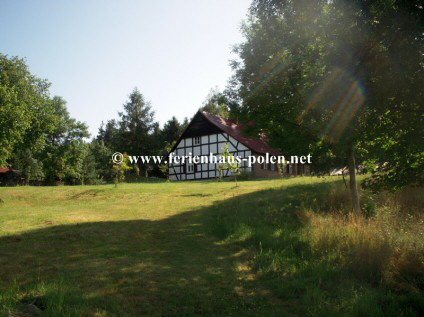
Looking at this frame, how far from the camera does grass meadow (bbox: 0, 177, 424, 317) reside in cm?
544

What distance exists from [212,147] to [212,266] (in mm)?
36875

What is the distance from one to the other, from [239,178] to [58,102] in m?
26.9

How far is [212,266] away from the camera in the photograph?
7.48 metres

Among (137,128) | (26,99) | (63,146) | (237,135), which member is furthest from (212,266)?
(137,128)

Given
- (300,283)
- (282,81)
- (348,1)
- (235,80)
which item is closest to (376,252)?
(300,283)

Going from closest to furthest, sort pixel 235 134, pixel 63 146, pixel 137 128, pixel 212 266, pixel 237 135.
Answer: pixel 212 266 < pixel 237 135 < pixel 235 134 < pixel 63 146 < pixel 137 128

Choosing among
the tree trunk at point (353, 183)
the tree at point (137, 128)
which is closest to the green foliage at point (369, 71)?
the tree trunk at point (353, 183)

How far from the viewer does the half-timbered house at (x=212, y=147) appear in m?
42.1

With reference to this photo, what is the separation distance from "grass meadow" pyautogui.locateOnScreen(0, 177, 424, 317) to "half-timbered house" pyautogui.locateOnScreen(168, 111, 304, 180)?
28920 millimetres

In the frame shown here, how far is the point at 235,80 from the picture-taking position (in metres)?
16.2

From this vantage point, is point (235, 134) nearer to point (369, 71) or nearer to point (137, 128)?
point (137, 128)

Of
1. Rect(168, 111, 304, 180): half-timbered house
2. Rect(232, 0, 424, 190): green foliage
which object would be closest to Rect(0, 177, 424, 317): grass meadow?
Rect(232, 0, 424, 190): green foliage

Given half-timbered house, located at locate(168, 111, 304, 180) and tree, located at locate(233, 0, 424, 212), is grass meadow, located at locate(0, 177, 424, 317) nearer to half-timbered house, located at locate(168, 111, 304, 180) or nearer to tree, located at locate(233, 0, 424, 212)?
tree, located at locate(233, 0, 424, 212)

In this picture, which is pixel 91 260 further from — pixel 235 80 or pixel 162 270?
pixel 235 80
